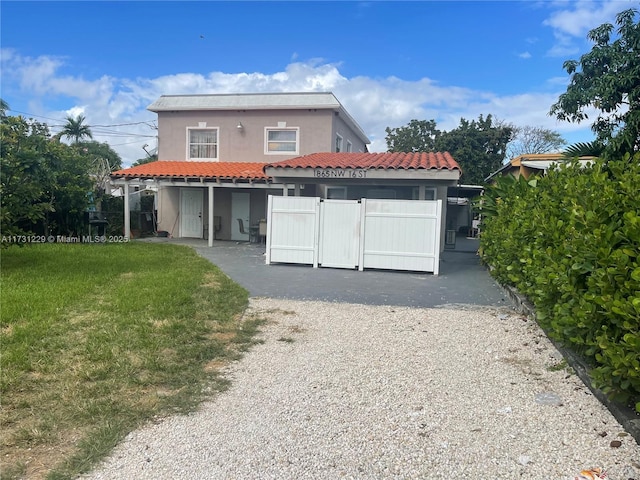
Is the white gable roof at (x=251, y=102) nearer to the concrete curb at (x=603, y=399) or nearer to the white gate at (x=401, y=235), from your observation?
the white gate at (x=401, y=235)

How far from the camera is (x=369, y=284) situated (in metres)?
9.55

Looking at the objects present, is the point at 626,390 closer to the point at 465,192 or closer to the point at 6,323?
the point at 6,323

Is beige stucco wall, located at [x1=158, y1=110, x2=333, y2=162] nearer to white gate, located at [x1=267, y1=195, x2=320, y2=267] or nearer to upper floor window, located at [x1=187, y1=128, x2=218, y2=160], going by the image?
upper floor window, located at [x1=187, y1=128, x2=218, y2=160]

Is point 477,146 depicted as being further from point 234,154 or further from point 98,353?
point 98,353

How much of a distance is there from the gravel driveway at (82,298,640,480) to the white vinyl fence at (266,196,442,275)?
5339 mm

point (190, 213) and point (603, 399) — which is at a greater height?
point (190, 213)

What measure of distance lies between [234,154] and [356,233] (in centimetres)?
951

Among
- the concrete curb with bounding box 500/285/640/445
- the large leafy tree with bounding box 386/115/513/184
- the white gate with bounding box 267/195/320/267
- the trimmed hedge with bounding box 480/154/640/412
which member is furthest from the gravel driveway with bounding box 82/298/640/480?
the large leafy tree with bounding box 386/115/513/184

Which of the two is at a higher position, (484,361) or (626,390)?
(626,390)

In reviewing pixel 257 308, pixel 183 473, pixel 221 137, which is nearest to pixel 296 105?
pixel 221 137

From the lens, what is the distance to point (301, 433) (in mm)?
3350

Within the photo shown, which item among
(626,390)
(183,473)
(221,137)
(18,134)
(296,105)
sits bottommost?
(183,473)

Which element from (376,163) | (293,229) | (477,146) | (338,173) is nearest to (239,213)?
(338,173)

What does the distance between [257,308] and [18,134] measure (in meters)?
6.01
